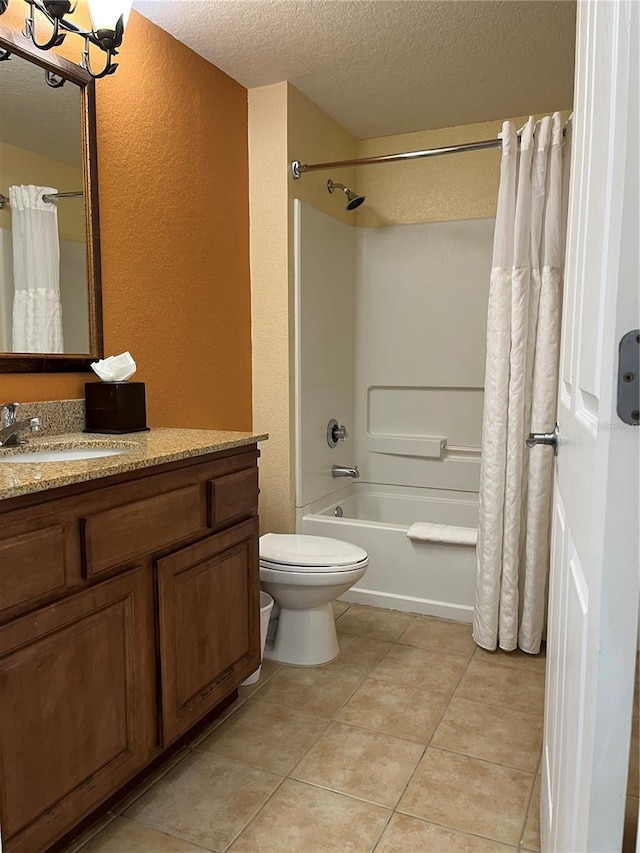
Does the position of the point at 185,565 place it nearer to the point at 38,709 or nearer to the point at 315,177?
the point at 38,709

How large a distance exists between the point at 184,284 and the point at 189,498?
1.11 metres

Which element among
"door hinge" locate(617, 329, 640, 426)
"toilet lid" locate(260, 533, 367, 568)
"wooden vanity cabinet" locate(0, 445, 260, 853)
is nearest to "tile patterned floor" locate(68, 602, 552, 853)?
"wooden vanity cabinet" locate(0, 445, 260, 853)

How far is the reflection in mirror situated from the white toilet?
3.31ft

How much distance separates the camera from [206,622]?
5.92 feet

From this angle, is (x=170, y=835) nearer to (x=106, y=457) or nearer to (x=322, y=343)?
(x=106, y=457)

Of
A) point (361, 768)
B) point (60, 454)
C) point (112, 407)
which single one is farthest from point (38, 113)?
point (361, 768)

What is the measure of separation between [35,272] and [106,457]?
706 millimetres

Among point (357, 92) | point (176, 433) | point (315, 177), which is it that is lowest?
point (176, 433)

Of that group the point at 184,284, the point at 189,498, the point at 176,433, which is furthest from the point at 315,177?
the point at 189,498

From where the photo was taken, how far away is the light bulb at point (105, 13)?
5.88ft

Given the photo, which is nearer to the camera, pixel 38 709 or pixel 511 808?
pixel 38 709

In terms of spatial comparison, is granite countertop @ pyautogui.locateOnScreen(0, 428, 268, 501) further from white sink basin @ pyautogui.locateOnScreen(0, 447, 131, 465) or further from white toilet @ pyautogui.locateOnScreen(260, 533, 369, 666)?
white toilet @ pyautogui.locateOnScreen(260, 533, 369, 666)

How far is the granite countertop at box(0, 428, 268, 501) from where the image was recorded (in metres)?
1.25

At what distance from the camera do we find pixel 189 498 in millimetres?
1706
